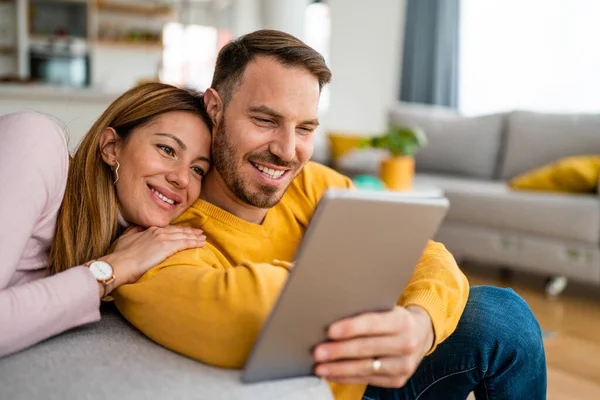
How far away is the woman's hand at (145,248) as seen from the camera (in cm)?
99

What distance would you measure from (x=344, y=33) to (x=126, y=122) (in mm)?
6394

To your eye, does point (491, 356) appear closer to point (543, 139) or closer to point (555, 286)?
point (555, 286)

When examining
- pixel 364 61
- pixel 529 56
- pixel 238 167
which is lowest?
pixel 238 167

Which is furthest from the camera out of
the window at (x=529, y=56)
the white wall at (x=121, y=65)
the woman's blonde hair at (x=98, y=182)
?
the white wall at (x=121, y=65)

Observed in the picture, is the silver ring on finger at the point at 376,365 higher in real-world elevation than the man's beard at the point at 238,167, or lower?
lower

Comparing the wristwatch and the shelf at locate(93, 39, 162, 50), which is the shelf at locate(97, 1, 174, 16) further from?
the wristwatch

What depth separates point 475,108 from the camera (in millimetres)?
5883

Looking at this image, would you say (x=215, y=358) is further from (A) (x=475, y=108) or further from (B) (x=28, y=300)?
(A) (x=475, y=108)

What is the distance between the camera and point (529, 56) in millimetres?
5312

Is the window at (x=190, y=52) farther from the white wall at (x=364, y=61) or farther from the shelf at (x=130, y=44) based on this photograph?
the white wall at (x=364, y=61)

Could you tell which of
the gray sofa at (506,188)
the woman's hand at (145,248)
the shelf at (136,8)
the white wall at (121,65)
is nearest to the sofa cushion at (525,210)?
the gray sofa at (506,188)

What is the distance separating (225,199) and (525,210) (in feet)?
8.60

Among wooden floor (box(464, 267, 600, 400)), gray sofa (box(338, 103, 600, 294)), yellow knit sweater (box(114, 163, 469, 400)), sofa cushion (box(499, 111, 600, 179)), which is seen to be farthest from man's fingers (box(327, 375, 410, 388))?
sofa cushion (box(499, 111, 600, 179))

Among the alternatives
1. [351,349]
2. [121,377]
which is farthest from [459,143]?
[121,377]
